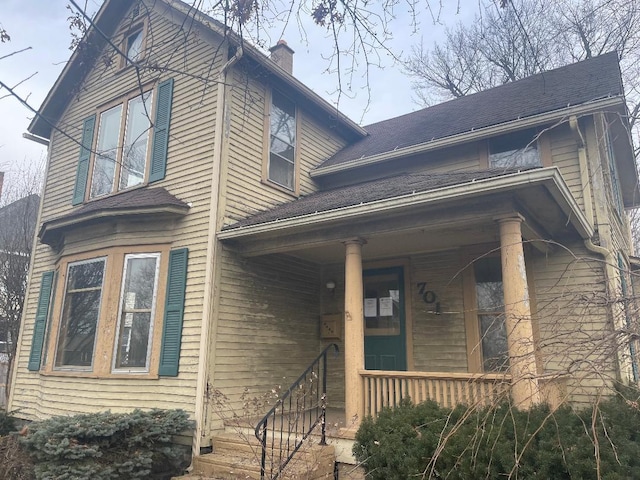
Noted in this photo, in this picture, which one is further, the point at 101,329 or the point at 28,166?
the point at 28,166

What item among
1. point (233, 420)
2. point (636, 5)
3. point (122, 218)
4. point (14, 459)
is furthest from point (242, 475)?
point (636, 5)

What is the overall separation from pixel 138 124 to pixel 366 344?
17.8 feet

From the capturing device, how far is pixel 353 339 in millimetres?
5918

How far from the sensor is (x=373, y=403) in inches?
220

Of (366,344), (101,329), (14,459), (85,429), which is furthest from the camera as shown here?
(366,344)

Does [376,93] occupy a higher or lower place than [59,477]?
higher

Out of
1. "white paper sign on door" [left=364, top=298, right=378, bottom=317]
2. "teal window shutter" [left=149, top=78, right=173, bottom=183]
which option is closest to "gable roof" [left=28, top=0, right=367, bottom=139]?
"teal window shutter" [left=149, top=78, right=173, bottom=183]

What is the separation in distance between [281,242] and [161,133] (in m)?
2.98

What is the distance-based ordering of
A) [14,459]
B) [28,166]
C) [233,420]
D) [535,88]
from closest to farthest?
1. [14,459]
2. [233,420]
3. [535,88]
4. [28,166]

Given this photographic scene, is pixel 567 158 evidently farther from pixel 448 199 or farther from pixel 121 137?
pixel 121 137

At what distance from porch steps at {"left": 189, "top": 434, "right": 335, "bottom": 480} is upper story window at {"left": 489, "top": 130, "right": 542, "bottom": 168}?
4.87m

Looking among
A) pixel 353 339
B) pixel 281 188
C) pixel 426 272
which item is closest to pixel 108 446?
pixel 353 339

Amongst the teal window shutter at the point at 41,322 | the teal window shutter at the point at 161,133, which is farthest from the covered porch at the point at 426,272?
the teal window shutter at the point at 41,322

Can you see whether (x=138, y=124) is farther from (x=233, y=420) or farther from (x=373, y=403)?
(x=373, y=403)
